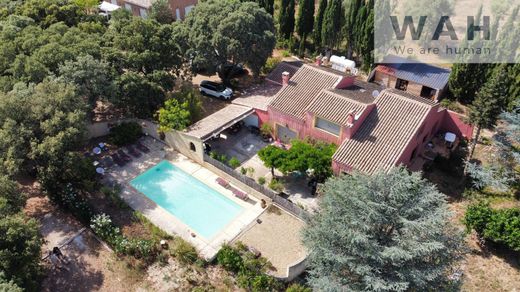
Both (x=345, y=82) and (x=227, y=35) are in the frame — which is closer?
(x=345, y=82)

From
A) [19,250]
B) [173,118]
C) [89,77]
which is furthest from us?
[173,118]

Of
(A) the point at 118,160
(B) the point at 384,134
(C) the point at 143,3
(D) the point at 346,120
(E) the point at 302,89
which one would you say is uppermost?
(C) the point at 143,3

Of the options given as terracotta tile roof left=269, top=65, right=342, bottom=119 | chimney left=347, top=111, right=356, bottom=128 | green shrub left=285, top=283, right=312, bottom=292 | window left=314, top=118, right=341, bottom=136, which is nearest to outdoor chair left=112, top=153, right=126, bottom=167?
terracotta tile roof left=269, top=65, right=342, bottom=119

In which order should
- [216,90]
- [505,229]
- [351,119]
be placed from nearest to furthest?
1. [505,229]
2. [351,119]
3. [216,90]

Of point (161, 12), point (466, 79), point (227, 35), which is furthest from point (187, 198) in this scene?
point (466, 79)

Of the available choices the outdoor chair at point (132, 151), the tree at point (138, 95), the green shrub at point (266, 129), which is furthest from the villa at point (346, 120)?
the tree at point (138, 95)

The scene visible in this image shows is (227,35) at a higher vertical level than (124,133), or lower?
higher

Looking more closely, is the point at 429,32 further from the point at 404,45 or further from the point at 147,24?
the point at 147,24

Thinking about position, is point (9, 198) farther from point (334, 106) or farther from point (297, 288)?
point (334, 106)
